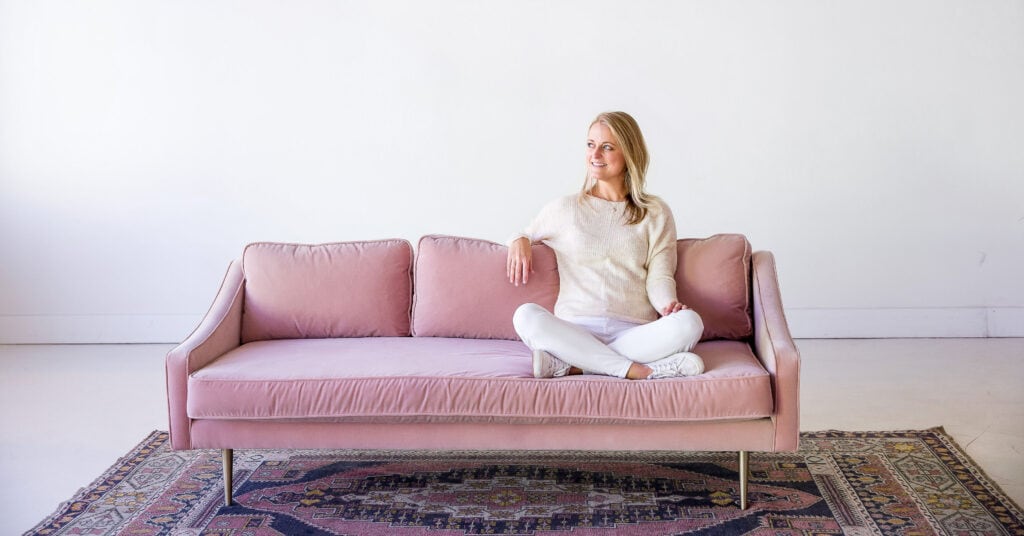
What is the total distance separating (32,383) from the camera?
4.19 m

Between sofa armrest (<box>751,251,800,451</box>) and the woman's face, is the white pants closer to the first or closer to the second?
sofa armrest (<box>751,251,800,451</box>)

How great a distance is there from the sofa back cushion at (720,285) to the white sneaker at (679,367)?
44cm

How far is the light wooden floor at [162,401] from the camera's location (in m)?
2.96

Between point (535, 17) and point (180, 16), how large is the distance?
188 centimetres

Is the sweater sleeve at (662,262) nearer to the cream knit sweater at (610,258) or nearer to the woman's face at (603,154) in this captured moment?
the cream knit sweater at (610,258)

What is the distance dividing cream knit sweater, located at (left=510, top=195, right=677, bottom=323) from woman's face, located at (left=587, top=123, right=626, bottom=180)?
0.10 meters

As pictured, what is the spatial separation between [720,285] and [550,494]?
877 mm

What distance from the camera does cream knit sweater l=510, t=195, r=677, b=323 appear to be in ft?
9.53

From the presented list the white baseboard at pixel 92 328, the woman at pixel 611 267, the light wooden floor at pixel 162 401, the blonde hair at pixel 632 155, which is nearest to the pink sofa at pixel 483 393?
the woman at pixel 611 267

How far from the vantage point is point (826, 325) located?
4.97 m

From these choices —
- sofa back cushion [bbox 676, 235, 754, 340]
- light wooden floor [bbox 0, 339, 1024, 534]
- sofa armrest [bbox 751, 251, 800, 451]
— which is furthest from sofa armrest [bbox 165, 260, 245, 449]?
sofa armrest [bbox 751, 251, 800, 451]

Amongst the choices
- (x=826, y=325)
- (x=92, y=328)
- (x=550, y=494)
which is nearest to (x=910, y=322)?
(x=826, y=325)

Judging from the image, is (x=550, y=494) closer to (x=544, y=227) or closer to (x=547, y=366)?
(x=547, y=366)

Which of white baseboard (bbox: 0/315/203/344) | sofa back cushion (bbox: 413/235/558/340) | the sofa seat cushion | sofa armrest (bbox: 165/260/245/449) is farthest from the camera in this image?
white baseboard (bbox: 0/315/203/344)
